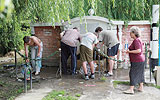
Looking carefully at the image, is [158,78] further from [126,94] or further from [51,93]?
→ [51,93]

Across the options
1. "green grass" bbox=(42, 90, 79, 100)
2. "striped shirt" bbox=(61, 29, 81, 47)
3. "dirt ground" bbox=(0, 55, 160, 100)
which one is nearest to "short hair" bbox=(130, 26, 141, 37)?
"dirt ground" bbox=(0, 55, 160, 100)

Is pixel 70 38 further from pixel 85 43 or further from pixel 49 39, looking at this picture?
pixel 49 39

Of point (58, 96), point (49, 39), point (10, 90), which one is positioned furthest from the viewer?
point (49, 39)

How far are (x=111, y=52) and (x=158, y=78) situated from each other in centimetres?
206

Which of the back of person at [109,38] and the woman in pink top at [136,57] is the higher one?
the back of person at [109,38]

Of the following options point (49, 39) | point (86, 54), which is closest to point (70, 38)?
point (86, 54)

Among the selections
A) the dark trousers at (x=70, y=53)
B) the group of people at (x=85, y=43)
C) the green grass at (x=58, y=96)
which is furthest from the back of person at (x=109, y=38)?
the green grass at (x=58, y=96)

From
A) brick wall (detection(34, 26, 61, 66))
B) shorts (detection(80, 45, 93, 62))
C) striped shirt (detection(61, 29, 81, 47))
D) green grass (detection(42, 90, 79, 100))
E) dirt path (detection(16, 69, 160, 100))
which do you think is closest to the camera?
green grass (detection(42, 90, 79, 100))

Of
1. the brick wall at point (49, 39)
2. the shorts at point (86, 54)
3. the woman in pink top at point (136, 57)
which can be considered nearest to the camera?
the woman in pink top at point (136, 57)

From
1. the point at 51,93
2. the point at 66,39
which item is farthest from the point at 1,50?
the point at 51,93

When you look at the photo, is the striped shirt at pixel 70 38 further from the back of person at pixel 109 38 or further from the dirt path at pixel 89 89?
the dirt path at pixel 89 89

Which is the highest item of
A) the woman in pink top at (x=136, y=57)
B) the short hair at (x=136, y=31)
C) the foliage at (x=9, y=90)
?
the short hair at (x=136, y=31)

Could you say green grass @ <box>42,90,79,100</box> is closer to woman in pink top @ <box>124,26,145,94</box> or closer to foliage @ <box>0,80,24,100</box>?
foliage @ <box>0,80,24,100</box>

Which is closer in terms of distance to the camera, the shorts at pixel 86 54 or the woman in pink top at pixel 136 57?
the woman in pink top at pixel 136 57
